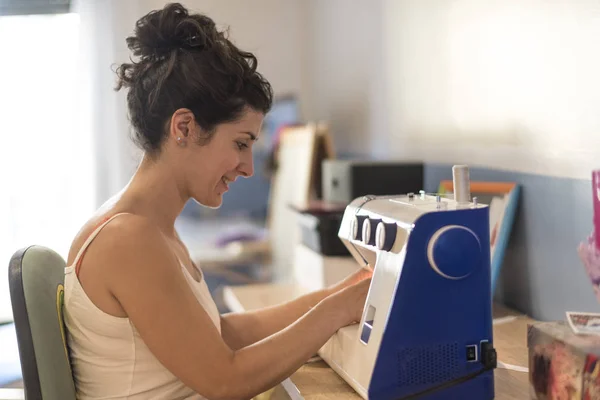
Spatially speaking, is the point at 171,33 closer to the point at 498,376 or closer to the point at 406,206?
the point at 406,206

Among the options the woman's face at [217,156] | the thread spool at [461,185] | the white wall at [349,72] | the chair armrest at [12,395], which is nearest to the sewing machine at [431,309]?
the thread spool at [461,185]

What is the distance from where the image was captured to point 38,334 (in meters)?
1.12

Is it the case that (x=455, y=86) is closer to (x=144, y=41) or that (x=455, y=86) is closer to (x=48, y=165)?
(x=144, y=41)

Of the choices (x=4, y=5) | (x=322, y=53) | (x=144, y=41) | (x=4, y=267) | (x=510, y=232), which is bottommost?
(x=4, y=267)

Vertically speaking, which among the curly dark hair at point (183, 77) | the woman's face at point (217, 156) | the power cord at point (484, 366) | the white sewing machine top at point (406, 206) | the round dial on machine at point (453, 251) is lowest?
the power cord at point (484, 366)

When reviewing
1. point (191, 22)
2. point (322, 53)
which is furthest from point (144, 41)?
point (322, 53)

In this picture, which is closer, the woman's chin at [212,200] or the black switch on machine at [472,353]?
the black switch on machine at [472,353]

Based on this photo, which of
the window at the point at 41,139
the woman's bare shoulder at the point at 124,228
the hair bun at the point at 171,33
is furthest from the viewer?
the window at the point at 41,139

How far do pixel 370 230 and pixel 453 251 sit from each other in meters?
0.17

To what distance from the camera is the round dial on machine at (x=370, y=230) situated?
109 centimetres

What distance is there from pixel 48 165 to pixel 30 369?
2.05 meters

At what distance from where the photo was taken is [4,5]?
2.91 meters

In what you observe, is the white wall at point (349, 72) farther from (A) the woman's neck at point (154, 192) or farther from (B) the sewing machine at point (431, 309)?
(B) the sewing machine at point (431, 309)

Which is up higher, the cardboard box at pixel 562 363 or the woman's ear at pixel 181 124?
the woman's ear at pixel 181 124
